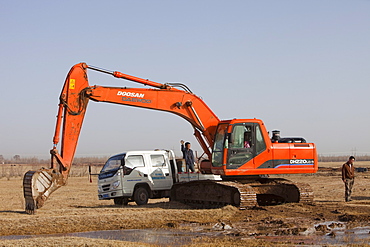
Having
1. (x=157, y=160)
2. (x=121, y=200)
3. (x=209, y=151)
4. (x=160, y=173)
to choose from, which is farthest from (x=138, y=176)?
(x=209, y=151)

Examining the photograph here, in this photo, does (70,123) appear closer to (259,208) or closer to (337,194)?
(259,208)

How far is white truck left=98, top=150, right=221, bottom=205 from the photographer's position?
22734mm

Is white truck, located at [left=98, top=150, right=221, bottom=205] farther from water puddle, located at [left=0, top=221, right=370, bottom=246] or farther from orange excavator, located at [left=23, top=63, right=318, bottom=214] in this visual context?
water puddle, located at [left=0, top=221, right=370, bottom=246]

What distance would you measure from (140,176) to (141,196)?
799mm

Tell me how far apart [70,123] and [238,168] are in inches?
240

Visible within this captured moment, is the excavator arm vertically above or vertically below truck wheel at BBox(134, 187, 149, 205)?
above

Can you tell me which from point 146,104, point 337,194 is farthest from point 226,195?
point 337,194

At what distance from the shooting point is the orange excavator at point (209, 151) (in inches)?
763

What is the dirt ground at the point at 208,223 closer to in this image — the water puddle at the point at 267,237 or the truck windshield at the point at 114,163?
the water puddle at the point at 267,237

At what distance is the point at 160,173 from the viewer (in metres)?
23.5

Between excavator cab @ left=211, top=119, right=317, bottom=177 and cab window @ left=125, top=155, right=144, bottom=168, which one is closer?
excavator cab @ left=211, top=119, right=317, bottom=177

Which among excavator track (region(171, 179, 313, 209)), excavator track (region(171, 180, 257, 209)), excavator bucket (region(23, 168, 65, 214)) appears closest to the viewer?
excavator bucket (region(23, 168, 65, 214))

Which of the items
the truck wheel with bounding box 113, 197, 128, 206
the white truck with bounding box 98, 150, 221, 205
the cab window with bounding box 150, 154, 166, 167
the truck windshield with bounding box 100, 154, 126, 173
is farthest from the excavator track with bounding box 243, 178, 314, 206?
the truck windshield with bounding box 100, 154, 126, 173

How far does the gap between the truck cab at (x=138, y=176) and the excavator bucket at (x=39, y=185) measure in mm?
3805
